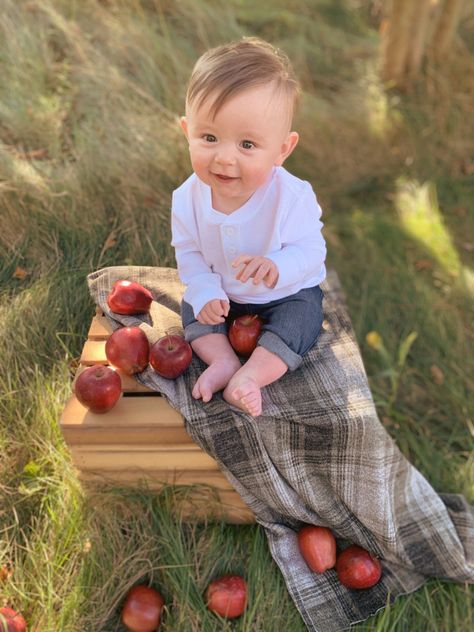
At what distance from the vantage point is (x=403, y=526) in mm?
2627

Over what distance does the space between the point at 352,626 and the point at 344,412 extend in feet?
2.70

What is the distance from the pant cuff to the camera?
2.37 metres

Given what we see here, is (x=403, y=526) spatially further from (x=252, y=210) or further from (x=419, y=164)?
(x=419, y=164)

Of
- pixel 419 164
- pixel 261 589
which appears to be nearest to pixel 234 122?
pixel 261 589

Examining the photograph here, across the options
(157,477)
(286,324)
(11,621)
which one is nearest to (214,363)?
(286,324)

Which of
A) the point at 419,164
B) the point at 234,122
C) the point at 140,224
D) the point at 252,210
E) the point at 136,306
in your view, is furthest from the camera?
the point at 419,164

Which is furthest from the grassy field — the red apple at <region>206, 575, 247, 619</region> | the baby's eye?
the baby's eye

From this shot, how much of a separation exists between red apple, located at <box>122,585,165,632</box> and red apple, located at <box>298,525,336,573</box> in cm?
58

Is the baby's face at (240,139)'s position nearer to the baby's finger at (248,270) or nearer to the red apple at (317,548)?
the baby's finger at (248,270)

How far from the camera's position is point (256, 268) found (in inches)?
87.7

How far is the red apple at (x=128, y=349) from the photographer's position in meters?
2.35

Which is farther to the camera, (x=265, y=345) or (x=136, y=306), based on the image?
(x=136, y=306)

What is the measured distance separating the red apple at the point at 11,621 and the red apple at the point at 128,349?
93 cm

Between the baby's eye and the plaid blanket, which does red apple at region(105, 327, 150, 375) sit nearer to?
the plaid blanket
